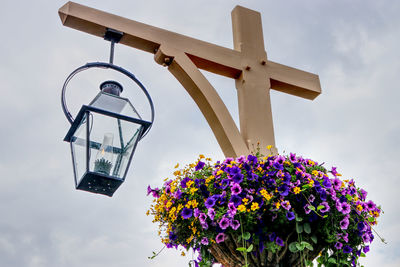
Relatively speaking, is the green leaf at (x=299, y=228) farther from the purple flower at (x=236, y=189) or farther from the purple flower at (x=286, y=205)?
the purple flower at (x=236, y=189)

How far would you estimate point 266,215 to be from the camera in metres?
2.20

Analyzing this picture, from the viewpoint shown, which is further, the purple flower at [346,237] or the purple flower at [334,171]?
the purple flower at [334,171]

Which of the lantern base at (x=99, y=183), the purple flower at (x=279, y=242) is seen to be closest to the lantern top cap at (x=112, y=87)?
the lantern base at (x=99, y=183)

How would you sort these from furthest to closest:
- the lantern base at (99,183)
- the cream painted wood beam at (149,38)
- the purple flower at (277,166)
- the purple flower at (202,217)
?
the cream painted wood beam at (149,38) → the purple flower at (277,166) → the purple flower at (202,217) → the lantern base at (99,183)

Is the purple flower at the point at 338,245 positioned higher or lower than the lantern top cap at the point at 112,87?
lower

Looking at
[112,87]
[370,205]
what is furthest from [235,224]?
[112,87]

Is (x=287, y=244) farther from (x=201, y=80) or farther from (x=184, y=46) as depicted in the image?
(x=184, y=46)

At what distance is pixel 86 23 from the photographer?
276 centimetres

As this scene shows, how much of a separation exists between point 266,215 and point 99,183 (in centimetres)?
75

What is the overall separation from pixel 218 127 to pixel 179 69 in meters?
0.42

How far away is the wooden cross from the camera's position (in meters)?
2.78

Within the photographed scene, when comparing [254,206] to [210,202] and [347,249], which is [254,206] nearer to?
[210,202]

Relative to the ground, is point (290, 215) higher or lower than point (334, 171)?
lower

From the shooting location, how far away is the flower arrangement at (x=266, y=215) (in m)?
2.15
